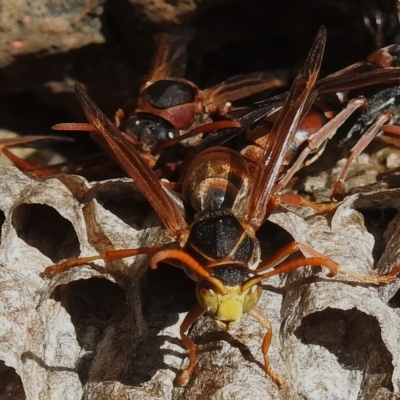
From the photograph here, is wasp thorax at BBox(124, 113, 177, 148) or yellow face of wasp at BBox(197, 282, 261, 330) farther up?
wasp thorax at BBox(124, 113, 177, 148)

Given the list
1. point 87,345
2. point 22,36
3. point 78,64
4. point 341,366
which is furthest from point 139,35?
point 341,366

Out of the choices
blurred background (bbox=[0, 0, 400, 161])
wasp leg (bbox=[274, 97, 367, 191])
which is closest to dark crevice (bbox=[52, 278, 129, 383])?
wasp leg (bbox=[274, 97, 367, 191])

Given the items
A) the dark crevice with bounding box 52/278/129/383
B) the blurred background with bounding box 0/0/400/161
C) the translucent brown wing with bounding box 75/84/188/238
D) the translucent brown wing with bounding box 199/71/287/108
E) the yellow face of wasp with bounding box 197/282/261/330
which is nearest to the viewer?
the yellow face of wasp with bounding box 197/282/261/330

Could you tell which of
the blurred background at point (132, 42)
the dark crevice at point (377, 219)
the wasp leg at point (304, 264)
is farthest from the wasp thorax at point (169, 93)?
the wasp leg at point (304, 264)

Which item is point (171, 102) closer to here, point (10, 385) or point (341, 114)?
point (341, 114)

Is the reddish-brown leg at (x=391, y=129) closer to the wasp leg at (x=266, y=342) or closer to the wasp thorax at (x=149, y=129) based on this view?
the wasp thorax at (x=149, y=129)

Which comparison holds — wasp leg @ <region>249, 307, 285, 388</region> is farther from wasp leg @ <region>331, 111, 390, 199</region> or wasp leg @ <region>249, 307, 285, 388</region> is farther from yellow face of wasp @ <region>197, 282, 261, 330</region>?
wasp leg @ <region>331, 111, 390, 199</region>

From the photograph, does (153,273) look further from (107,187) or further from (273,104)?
(273,104)
